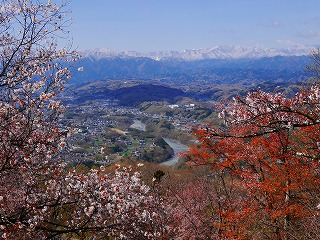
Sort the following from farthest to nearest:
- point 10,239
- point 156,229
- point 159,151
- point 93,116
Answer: point 93,116, point 159,151, point 156,229, point 10,239

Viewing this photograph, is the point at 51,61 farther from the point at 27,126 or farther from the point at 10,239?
the point at 10,239

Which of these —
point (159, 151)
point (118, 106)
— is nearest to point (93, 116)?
point (118, 106)

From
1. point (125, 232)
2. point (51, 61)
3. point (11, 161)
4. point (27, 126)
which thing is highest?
point (51, 61)

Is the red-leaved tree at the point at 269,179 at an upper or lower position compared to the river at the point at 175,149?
upper

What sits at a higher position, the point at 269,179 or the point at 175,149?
the point at 269,179

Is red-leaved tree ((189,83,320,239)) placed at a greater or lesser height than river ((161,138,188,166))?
greater

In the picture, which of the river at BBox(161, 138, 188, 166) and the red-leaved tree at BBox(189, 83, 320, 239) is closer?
the red-leaved tree at BBox(189, 83, 320, 239)

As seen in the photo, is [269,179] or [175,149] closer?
[269,179]

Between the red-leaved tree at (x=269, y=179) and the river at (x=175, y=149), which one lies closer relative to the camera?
the red-leaved tree at (x=269, y=179)

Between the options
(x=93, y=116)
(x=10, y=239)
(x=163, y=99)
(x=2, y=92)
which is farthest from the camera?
(x=163, y=99)

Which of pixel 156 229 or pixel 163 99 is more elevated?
pixel 156 229

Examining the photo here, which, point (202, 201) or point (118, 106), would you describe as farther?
point (118, 106)
